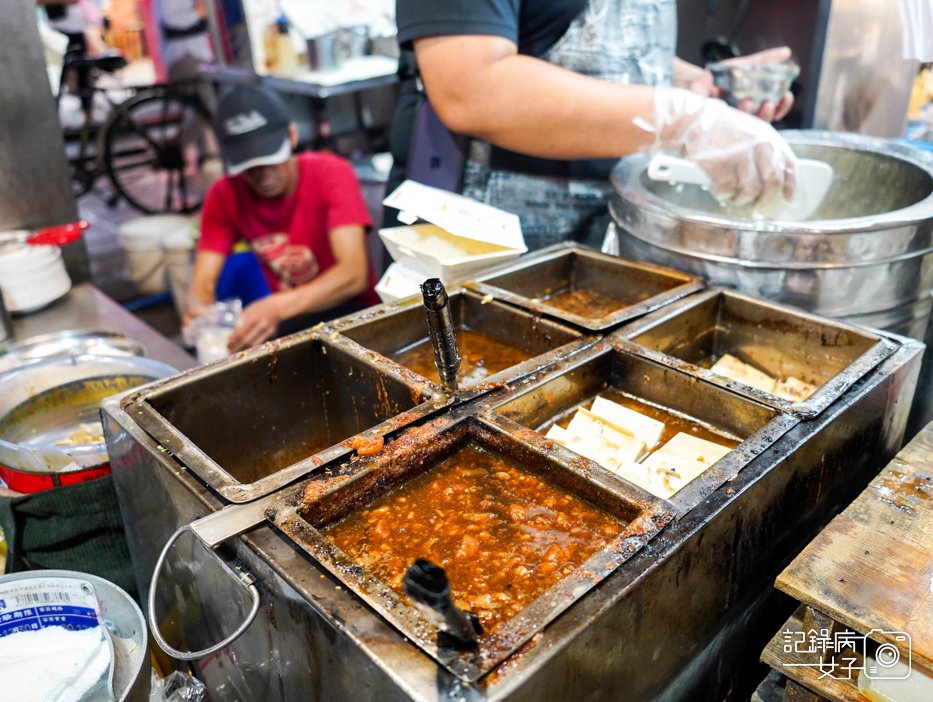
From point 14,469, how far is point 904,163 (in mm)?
2399

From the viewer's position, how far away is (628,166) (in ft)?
7.20

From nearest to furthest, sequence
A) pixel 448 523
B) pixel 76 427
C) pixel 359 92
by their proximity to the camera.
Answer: pixel 448 523 < pixel 76 427 < pixel 359 92

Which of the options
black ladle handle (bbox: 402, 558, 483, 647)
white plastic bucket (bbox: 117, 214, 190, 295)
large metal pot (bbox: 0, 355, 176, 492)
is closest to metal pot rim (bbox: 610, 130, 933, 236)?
black ladle handle (bbox: 402, 558, 483, 647)

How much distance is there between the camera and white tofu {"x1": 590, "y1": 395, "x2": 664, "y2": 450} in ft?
4.69

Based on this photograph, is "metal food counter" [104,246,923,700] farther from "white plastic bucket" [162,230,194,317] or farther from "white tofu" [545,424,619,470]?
"white plastic bucket" [162,230,194,317]

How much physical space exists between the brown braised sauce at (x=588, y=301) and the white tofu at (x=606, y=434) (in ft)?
1.56

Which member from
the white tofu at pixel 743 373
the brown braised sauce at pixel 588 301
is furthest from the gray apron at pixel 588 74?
the white tofu at pixel 743 373

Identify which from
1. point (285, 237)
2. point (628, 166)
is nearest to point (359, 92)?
point (285, 237)

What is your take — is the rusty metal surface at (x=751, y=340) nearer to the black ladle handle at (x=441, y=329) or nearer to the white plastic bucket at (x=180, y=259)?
the black ladle handle at (x=441, y=329)

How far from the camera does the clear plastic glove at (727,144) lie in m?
1.92

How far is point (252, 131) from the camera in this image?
3291mm

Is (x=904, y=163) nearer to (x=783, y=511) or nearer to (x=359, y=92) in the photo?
(x=783, y=511)

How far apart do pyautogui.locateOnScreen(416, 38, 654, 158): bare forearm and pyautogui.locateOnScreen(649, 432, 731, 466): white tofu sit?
100 cm

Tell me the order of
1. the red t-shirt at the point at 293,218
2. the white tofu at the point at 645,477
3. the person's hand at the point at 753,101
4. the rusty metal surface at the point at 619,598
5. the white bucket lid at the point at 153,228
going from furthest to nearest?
the white bucket lid at the point at 153,228 < the red t-shirt at the point at 293,218 < the person's hand at the point at 753,101 < the white tofu at the point at 645,477 < the rusty metal surface at the point at 619,598
